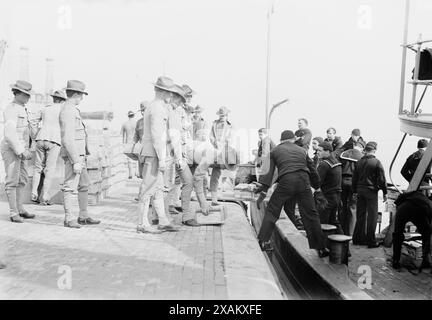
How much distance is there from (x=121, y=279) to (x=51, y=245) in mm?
1794

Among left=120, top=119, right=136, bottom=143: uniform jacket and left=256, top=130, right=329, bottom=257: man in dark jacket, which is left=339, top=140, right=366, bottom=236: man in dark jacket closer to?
left=256, top=130, right=329, bottom=257: man in dark jacket

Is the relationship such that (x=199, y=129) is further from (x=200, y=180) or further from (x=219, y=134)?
(x=200, y=180)

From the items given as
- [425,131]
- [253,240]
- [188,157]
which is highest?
[425,131]

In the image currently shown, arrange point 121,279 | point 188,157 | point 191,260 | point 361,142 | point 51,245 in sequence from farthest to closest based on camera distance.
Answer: point 361,142, point 188,157, point 51,245, point 191,260, point 121,279

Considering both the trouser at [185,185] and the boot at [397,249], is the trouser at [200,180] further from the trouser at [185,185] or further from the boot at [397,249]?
the boot at [397,249]

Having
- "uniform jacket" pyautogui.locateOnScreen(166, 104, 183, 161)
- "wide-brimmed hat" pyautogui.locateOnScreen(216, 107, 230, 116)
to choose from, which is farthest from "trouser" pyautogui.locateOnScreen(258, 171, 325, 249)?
"wide-brimmed hat" pyautogui.locateOnScreen(216, 107, 230, 116)

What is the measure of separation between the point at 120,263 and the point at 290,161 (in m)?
3.23

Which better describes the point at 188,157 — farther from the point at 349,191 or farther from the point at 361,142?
the point at 361,142

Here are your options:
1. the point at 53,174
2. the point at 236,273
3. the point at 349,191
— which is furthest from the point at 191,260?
the point at 349,191

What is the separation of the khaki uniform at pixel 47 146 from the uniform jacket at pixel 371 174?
18.6 ft

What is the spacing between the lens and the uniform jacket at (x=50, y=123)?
884cm

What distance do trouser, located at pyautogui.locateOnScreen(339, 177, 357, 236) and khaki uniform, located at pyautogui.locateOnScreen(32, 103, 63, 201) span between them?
5.82m

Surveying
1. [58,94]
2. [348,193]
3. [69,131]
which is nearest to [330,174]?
[348,193]
